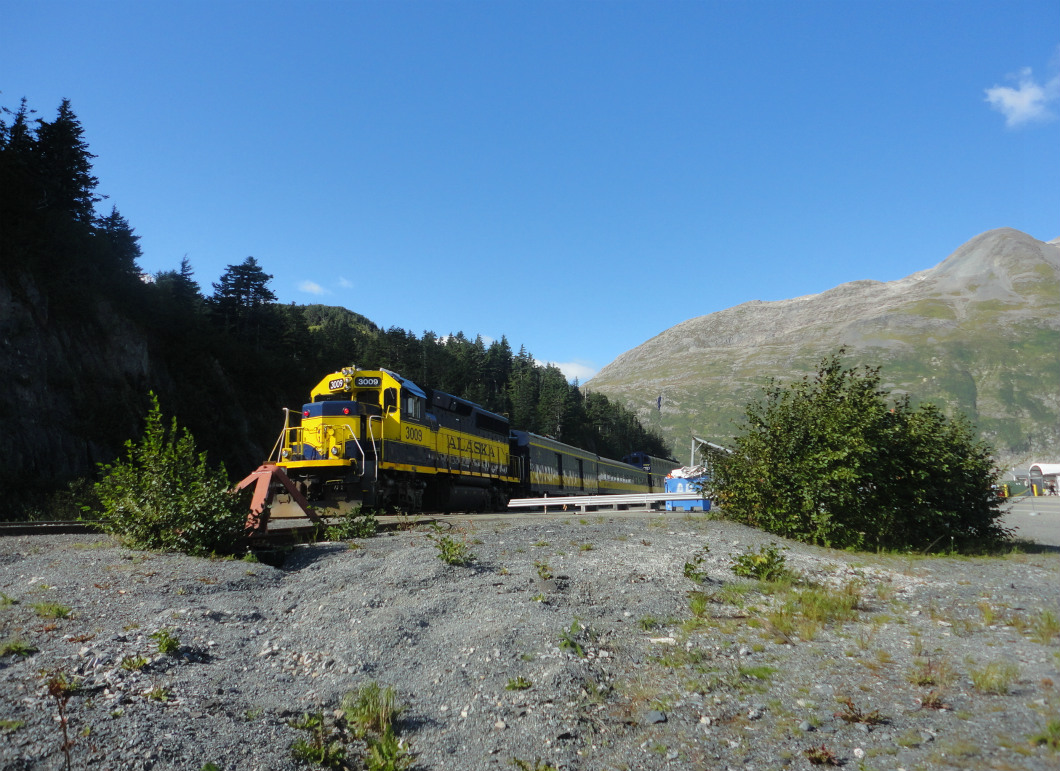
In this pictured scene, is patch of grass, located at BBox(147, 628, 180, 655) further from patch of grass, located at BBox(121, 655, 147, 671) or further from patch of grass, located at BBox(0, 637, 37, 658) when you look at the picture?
patch of grass, located at BBox(0, 637, 37, 658)

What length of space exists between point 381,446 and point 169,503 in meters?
8.25

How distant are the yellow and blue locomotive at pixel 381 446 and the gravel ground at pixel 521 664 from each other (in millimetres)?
7491

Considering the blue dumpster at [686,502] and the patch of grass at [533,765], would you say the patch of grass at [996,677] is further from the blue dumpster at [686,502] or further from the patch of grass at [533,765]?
the blue dumpster at [686,502]

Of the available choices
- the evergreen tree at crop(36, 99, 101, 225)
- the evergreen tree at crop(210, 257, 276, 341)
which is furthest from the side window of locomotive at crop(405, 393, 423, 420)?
the evergreen tree at crop(210, 257, 276, 341)

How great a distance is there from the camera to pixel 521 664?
577 cm

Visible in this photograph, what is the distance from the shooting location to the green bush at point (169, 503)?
29.3 ft

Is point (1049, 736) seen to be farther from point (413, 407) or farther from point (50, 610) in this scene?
point (413, 407)

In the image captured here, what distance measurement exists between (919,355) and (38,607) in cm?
22814

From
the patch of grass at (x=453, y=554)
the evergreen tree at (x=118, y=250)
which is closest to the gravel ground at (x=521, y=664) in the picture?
the patch of grass at (x=453, y=554)

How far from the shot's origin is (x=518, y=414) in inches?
3420

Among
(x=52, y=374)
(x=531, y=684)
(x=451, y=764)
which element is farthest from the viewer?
(x=52, y=374)

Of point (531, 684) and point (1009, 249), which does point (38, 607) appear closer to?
point (531, 684)

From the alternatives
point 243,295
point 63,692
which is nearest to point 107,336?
point 243,295

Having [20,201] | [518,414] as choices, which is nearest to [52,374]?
[20,201]
